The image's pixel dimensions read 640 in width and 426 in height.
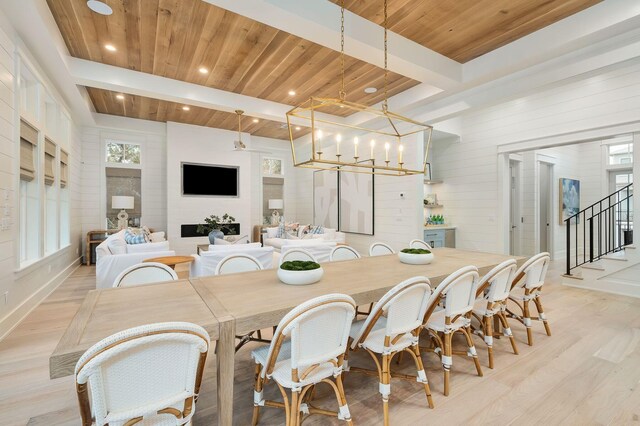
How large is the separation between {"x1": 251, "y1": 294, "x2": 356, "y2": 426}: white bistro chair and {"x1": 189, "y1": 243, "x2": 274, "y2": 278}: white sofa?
98.8 inches

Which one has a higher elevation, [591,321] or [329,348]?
[329,348]

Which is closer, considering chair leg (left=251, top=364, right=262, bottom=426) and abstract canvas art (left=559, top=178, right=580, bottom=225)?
chair leg (left=251, top=364, right=262, bottom=426)

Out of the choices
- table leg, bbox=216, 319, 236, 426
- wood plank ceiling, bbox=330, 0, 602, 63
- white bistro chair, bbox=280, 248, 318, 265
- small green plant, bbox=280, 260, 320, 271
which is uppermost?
wood plank ceiling, bbox=330, 0, 602, 63

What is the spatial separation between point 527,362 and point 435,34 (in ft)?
11.0

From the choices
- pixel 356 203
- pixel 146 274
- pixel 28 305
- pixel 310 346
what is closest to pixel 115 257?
pixel 28 305

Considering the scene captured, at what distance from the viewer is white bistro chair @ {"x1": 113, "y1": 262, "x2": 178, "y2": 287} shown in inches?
86.8

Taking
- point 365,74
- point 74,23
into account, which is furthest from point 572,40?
point 74,23

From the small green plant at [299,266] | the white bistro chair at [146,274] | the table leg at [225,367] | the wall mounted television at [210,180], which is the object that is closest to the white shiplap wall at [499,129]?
the small green plant at [299,266]

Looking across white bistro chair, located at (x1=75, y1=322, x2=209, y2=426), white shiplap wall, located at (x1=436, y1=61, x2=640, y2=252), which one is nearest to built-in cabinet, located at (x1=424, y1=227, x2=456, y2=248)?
white shiplap wall, located at (x1=436, y1=61, x2=640, y2=252)

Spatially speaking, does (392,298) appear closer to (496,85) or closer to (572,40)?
(572,40)

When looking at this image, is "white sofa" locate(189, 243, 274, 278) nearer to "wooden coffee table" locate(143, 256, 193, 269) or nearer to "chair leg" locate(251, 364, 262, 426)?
"wooden coffee table" locate(143, 256, 193, 269)

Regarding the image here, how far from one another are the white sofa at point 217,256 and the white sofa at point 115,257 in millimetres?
650

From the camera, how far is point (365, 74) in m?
4.35

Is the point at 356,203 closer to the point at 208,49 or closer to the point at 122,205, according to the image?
the point at 208,49
